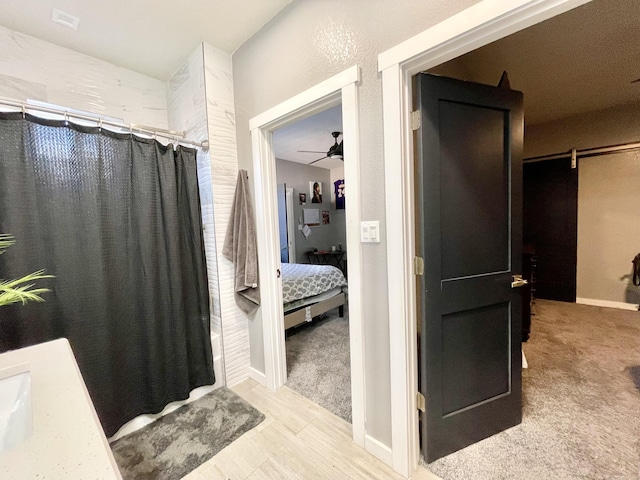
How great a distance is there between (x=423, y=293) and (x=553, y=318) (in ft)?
10.2

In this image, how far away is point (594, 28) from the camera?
181 cm

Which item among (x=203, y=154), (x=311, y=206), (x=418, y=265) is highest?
(x=203, y=154)

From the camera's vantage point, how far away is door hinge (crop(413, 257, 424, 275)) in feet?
4.17

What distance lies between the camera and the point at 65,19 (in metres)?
1.58

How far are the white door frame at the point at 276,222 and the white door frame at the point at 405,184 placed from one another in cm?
18

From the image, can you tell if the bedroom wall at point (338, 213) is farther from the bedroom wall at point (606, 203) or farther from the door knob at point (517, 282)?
the door knob at point (517, 282)

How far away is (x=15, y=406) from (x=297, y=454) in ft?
4.05

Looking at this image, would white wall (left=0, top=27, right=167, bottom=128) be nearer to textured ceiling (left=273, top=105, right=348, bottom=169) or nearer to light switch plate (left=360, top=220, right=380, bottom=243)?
textured ceiling (left=273, top=105, right=348, bottom=169)

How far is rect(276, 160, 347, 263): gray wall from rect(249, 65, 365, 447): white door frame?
315 cm

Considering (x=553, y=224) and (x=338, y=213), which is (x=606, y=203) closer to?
(x=553, y=224)

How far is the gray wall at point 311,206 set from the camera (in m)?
5.22

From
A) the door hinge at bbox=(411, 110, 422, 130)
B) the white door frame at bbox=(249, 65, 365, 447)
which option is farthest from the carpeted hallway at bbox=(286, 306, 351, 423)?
the door hinge at bbox=(411, 110, 422, 130)

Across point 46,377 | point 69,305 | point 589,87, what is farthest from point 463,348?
point 589,87

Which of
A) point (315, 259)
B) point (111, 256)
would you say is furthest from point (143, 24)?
point (315, 259)
